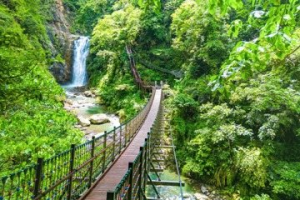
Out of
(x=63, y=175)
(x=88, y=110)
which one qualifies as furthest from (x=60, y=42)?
(x=63, y=175)

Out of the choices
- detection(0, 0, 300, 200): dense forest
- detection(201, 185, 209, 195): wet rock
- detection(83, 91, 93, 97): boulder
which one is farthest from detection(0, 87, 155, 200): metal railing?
detection(83, 91, 93, 97): boulder

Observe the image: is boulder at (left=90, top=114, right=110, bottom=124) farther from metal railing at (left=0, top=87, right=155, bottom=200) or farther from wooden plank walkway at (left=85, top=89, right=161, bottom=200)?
metal railing at (left=0, top=87, right=155, bottom=200)

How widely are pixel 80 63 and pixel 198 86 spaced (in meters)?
14.5

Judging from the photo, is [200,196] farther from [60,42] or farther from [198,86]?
[60,42]

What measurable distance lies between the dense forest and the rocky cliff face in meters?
0.32

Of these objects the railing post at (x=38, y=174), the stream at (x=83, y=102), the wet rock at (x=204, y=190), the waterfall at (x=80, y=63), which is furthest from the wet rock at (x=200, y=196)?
the waterfall at (x=80, y=63)

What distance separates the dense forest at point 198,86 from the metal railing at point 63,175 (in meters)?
0.63

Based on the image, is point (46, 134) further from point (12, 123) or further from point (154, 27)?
point (154, 27)

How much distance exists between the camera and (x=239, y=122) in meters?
11.7

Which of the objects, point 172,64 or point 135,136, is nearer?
point 135,136

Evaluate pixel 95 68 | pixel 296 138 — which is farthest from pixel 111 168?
pixel 95 68

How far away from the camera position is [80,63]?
24781 millimetres

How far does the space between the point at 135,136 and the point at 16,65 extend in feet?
17.3

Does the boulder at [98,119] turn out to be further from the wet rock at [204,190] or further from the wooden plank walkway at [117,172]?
the wet rock at [204,190]
